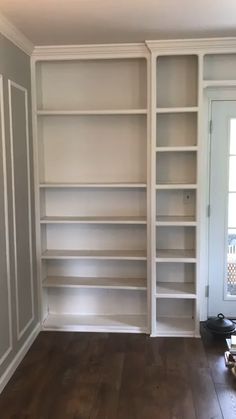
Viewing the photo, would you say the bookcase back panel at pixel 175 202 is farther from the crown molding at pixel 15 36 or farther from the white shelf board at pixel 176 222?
the crown molding at pixel 15 36

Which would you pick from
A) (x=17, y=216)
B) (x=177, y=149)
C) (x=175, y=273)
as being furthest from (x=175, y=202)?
(x=17, y=216)

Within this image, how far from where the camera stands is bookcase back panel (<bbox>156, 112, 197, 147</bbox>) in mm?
3660

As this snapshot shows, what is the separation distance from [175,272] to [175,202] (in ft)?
2.13

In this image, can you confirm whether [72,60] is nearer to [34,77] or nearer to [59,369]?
[34,77]

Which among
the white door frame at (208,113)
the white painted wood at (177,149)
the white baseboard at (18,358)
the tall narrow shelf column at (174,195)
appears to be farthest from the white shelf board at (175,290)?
the white painted wood at (177,149)

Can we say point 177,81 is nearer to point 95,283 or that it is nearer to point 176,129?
point 176,129

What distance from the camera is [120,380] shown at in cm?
289

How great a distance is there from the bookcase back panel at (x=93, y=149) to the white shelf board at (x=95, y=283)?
3.00 ft

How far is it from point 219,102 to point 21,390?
2795mm

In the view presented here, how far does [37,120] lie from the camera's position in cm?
360

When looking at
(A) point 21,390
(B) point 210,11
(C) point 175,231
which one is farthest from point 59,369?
(B) point 210,11

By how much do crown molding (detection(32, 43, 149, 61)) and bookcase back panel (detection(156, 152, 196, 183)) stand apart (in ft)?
2.92

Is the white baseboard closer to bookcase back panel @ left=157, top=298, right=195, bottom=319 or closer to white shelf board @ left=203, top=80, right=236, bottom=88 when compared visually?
bookcase back panel @ left=157, top=298, right=195, bottom=319

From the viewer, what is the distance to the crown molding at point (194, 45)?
3.30m
